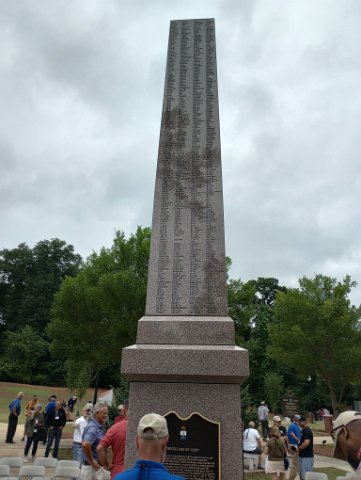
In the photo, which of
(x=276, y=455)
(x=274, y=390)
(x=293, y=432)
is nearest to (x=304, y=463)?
(x=276, y=455)

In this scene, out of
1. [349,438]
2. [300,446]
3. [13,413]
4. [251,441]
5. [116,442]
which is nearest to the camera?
[349,438]

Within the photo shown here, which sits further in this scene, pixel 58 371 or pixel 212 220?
pixel 58 371

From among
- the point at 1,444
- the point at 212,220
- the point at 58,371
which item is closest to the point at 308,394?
the point at 58,371

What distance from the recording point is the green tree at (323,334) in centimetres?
2725

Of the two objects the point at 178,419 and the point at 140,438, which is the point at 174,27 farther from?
the point at 140,438

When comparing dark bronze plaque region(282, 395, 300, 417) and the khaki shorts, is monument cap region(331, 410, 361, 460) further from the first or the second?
dark bronze plaque region(282, 395, 300, 417)

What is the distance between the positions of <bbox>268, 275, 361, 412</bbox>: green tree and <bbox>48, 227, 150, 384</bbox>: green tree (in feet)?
36.2

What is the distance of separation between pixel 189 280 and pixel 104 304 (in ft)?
58.1

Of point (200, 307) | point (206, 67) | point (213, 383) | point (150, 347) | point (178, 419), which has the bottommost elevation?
point (178, 419)

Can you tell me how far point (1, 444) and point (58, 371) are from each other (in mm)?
33420

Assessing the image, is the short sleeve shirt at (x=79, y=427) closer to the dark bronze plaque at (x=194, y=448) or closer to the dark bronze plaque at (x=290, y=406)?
the dark bronze plaque at (x=194, y=448)

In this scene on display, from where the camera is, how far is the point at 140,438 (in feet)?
7.50

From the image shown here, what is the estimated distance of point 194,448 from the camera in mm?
4887

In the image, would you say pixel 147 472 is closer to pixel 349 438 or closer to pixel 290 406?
pixel 349 438
